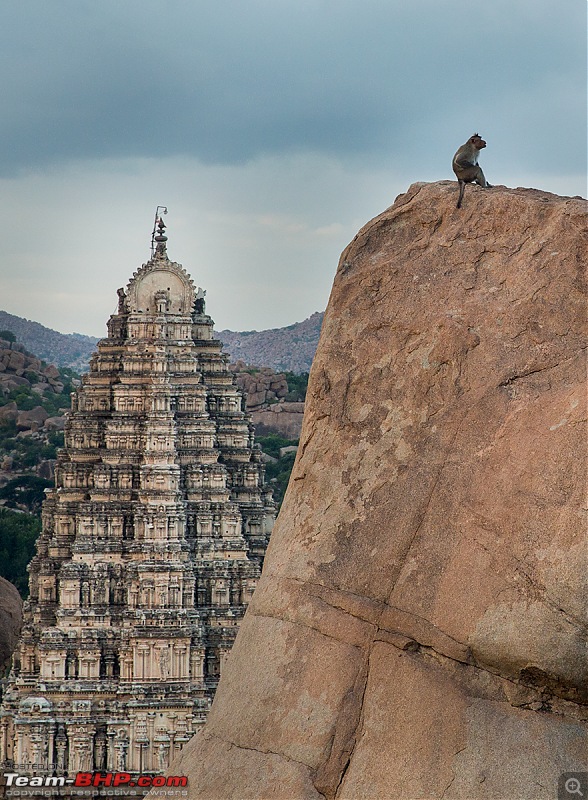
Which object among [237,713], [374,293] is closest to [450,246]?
[374,293]

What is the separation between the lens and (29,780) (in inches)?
1403

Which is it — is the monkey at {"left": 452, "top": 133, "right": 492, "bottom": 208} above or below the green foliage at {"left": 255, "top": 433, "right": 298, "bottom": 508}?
below

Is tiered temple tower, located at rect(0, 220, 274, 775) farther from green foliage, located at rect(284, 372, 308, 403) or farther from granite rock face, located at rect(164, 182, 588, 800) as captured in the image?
green foliage, located at rect(284, 372, 308, 403)

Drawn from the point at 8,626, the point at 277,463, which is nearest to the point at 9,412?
the point at 277,463

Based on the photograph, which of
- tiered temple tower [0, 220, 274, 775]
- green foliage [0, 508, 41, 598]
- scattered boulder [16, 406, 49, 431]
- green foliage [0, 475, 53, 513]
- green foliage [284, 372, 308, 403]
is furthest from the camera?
green foliage [284, 372, 308, 403]

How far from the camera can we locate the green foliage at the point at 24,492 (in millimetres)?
80375

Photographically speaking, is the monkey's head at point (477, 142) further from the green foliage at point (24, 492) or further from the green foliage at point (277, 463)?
the green foliage at point (24, 492)

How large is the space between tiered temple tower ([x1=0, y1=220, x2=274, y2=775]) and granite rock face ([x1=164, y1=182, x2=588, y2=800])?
81.7ft

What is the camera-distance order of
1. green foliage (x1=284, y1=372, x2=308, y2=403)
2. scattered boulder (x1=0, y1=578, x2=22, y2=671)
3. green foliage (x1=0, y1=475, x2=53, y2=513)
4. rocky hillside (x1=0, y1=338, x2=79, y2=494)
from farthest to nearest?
green foliage (x1=284, y1=372, x2=308, y2=403), rocky hillside (x1=0, y1=338, x2=79, y2=494), green foliage (x1=0, y1=475, x2=53, y2=513), scattered boulder (x1=0, y1=578, x2=22, y2=671)

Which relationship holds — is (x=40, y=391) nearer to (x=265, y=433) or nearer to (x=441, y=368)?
(x=265, y=433)

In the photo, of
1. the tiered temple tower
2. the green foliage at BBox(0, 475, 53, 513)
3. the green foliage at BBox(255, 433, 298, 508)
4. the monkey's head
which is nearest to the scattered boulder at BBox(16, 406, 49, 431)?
the green foliage at BBox(0, 475, 53, 513)

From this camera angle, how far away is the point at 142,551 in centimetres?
3744

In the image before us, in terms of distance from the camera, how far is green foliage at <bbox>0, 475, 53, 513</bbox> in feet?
264

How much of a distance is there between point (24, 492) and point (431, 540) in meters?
71.7
